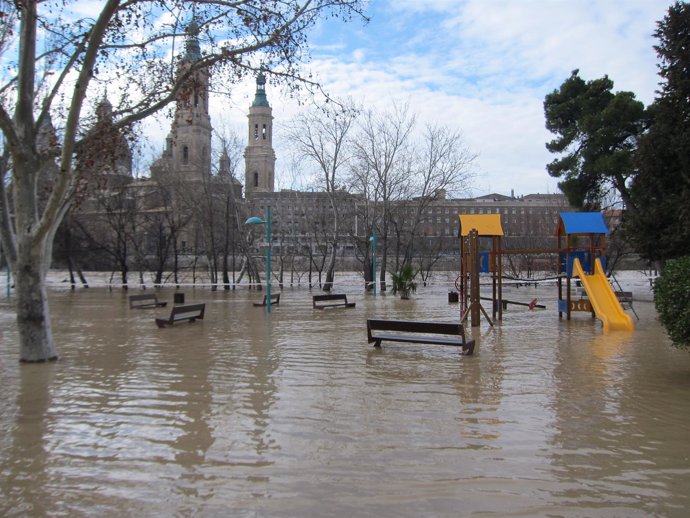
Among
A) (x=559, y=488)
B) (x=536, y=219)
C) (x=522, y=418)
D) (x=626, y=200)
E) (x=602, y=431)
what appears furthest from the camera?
(x=536, y=219)

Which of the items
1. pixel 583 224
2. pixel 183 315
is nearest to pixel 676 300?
pixel 583 224

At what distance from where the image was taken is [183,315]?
55.5ft

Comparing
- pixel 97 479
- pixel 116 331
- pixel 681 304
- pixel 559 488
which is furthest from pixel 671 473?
pixel 116 331

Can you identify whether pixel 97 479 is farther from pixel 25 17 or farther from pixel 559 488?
pixel 25 17

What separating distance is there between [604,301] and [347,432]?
11814mm

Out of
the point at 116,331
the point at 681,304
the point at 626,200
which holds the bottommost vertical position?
the point at 116,331

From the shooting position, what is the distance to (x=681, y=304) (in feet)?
25.7

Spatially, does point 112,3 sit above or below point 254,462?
above

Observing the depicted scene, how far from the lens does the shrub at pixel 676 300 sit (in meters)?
7.73

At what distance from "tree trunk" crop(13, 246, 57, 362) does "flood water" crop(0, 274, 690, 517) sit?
0.35m

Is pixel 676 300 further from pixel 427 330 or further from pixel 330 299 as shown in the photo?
pixel 330 299

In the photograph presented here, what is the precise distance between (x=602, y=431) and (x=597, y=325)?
1045 centimetres

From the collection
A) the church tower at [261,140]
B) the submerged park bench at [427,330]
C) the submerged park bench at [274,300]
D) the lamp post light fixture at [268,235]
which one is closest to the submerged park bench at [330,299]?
the submerged park bench at [274,300]

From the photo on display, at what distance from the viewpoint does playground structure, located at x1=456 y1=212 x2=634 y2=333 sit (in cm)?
1491
